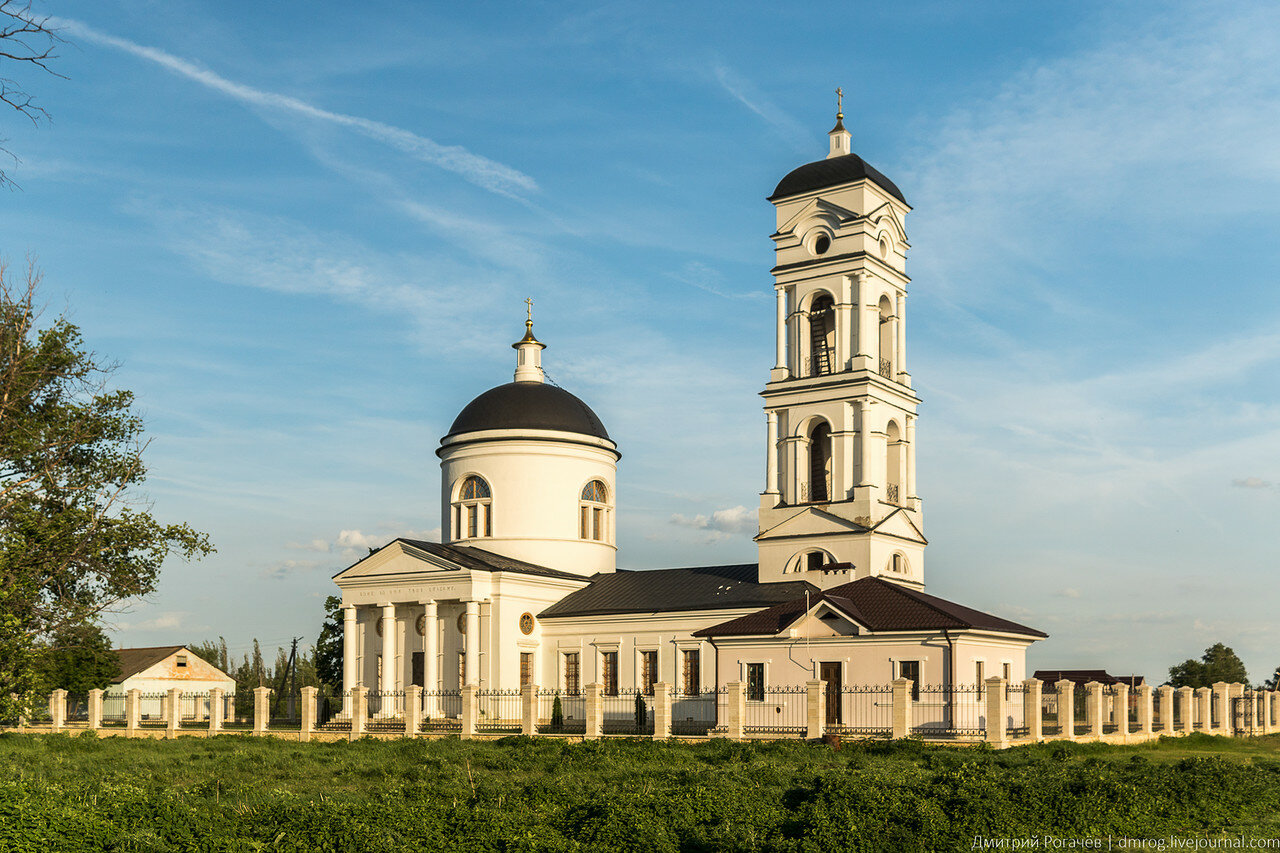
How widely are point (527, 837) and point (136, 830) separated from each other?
15.4 ft

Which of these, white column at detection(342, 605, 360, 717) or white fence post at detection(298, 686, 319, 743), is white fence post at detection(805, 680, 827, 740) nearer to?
white fence post at detection(298, 686, 319, 743)

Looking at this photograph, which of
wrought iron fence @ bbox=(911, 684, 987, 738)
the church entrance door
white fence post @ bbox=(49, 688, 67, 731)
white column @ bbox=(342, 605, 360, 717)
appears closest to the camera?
wrought iron fence @ bbox=(911, 684, 987, 738)

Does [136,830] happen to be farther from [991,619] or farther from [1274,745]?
[1274,745]

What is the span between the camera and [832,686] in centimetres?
3322

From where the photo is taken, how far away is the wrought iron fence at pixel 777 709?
32719mm

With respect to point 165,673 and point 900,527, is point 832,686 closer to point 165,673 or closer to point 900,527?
point 900,527

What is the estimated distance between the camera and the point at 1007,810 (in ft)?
Result: 52.3

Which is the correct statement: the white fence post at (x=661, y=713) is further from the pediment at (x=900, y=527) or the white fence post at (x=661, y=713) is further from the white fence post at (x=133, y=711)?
the white fence post at (x=133, y=711)

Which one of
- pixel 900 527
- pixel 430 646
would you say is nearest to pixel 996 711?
pixel 900 527

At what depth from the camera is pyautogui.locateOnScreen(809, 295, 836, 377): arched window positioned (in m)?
40.8

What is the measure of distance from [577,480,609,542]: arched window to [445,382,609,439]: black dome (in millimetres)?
2000

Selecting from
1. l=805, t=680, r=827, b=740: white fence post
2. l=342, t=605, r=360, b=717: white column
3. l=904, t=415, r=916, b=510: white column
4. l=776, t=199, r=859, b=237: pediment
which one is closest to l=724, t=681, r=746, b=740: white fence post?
l=805, t=680, r=827, b=740: white fence post

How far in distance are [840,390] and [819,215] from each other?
583 centimetres

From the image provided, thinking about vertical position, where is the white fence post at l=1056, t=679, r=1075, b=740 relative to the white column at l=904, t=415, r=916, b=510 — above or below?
below
